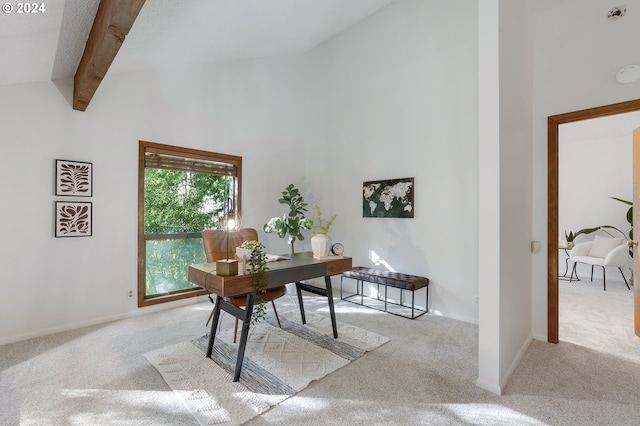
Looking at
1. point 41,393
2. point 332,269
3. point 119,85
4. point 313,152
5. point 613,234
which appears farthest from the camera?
point 613,234

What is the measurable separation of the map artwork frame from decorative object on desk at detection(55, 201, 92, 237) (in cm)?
329

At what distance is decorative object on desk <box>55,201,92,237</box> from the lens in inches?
117

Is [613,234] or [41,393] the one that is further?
[613,234]

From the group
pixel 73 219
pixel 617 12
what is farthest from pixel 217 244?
pixel 617 12

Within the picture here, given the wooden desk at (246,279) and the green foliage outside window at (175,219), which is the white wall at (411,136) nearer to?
the wooden desk at (246,279)

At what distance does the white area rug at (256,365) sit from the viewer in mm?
1854

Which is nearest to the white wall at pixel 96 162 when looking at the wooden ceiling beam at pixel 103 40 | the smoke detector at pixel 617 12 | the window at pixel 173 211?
the window at pixel 173 211

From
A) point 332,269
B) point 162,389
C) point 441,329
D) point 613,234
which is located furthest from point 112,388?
point 613,234

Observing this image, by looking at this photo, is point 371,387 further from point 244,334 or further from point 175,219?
point 175,219

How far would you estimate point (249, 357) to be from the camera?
96.0 inches

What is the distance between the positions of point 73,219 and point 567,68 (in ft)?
16.1

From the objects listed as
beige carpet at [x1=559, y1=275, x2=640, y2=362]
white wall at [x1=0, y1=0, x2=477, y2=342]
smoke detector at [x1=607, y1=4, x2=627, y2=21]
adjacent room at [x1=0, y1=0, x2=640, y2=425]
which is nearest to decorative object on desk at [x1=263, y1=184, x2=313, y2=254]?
adjacent room at [x1=0, y1=0, x2=640, y2=425]

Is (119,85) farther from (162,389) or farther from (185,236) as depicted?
(162,389)

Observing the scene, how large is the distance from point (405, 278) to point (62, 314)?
11.9 feet
